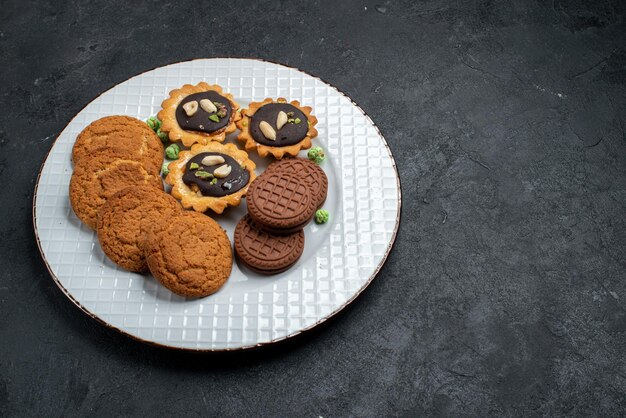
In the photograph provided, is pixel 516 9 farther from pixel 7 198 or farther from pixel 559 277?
pixel 7 198

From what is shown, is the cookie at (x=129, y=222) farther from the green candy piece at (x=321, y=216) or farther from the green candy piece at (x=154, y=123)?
the green candy piece at (x=321, y=216)

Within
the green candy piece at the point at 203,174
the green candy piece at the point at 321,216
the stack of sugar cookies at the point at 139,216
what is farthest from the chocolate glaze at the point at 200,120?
the green candy piece at the point at 321,216

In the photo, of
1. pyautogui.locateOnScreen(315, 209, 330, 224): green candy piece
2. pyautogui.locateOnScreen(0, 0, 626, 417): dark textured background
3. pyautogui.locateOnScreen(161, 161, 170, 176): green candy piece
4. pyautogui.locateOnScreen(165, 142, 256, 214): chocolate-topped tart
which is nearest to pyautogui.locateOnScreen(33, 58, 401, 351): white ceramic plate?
pyautogui.locateOnScreen(315, 209, 330, 224): green candy piece

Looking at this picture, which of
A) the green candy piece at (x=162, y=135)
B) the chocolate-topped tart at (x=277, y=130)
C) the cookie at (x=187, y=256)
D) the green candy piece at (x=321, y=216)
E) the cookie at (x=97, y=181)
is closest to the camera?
the cookie at (x=187, y=256)

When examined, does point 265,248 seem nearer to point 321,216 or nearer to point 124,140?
point 321,216

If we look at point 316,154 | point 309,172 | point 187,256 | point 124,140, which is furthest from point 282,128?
point 187,256

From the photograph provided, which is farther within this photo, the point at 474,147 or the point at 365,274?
the point at 474,147

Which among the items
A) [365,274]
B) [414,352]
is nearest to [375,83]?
[365,274]
